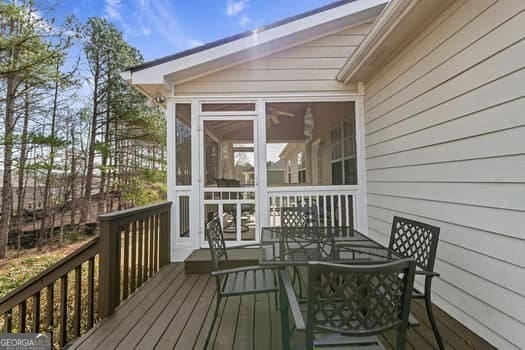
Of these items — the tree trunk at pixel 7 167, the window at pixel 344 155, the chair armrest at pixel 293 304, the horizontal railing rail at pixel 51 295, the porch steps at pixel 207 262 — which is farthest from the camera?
the tree trunk at pixel 7 167

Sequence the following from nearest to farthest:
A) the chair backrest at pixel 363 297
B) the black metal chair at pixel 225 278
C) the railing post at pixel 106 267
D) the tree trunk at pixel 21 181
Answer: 1. the chair backrest at pixel 363 297
2. the black metal chair at pixel 225 278
3. the railing post at pixel 106 267
4. the tree trunk at pixel 21 181

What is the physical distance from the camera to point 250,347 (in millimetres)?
1963

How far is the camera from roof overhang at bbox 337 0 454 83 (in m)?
2.36

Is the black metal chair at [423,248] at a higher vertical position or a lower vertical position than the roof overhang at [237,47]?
lower

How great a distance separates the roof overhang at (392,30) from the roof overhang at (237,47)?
34.7 inches

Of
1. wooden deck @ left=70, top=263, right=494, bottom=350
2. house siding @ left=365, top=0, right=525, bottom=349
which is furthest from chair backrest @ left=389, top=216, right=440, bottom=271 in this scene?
wooden deck @ left=70, top=263, right=494, bottom=350

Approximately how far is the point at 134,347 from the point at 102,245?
0.90 meters

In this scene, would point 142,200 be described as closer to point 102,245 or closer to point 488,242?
point 102,245

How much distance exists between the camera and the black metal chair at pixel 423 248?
5.78 ft

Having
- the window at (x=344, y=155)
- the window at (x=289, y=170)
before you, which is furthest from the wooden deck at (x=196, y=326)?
the window at (x=289, y=170)

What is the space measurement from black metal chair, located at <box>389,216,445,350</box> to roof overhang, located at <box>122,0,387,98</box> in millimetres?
3010

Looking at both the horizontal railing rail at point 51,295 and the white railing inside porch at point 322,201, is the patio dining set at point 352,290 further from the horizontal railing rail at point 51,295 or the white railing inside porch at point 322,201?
the white railing inside porch at point 322,201

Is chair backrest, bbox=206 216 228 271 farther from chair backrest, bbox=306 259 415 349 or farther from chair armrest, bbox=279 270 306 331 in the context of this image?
chair backrest, bbox=306 259 415 349

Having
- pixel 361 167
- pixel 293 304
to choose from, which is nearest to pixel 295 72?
pixel 361 167
